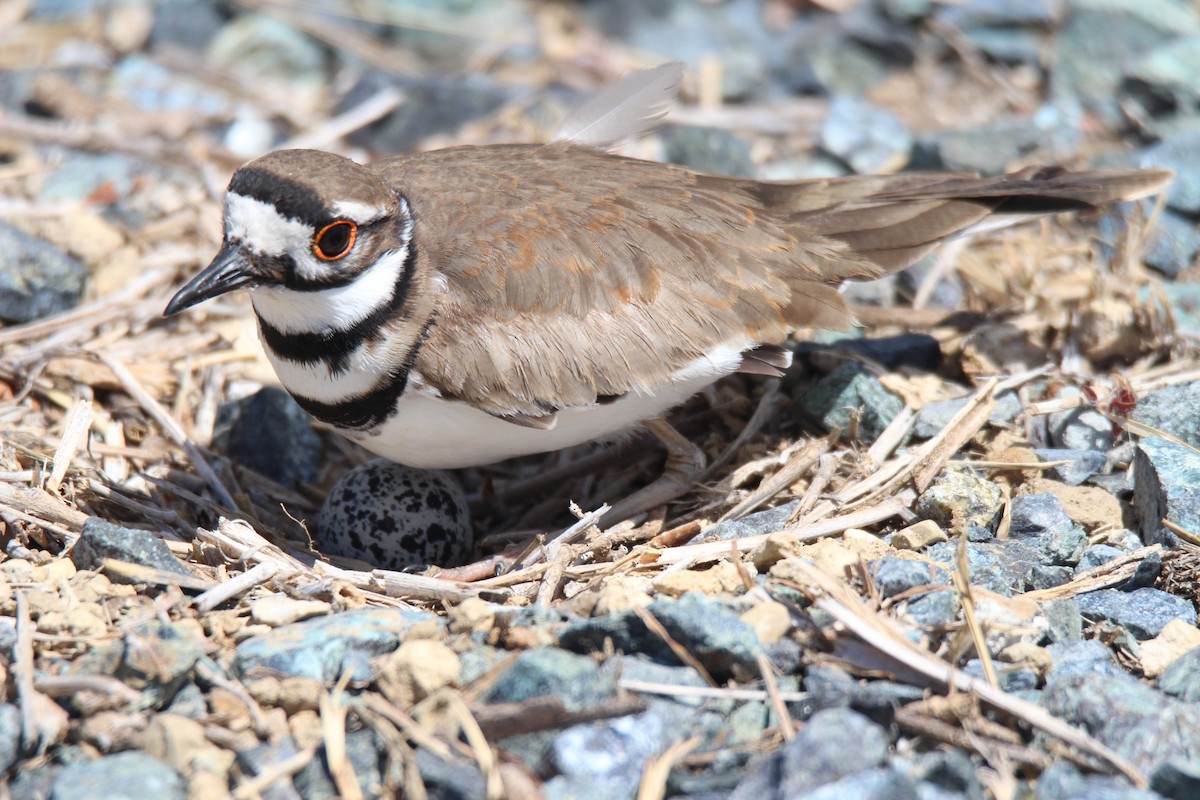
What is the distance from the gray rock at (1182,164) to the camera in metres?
5.46

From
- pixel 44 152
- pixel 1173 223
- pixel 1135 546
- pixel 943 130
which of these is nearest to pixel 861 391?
pixel 1135 546

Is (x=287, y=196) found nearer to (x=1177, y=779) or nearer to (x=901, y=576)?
(x=901, y=576)

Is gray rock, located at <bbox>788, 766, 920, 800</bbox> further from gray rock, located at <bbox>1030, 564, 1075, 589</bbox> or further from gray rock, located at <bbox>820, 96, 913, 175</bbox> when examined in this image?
gray rock, located at <bbox>820, 96, 913, 175</bbox>

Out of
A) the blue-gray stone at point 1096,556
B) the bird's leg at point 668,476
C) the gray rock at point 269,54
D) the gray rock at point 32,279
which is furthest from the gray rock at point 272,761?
the gray rock at point 269,54

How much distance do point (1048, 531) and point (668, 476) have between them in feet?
4.50

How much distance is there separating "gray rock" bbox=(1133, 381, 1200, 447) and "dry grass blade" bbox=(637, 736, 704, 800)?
2280 millimetres

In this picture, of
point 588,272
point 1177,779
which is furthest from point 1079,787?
point 588,272

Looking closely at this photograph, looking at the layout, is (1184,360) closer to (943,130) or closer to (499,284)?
(943,130)

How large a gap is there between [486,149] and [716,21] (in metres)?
3.41

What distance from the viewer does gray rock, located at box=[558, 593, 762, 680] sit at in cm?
299

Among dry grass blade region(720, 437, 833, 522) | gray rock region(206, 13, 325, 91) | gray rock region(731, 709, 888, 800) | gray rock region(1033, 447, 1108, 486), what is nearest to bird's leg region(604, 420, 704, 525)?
dry grass blade region(720, 437, 833, 522)

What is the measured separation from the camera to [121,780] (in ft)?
8.87

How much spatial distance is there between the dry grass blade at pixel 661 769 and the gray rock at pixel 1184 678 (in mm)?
1304

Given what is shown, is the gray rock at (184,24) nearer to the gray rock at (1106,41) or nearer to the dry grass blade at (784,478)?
the dry grass blade at (784,478)
